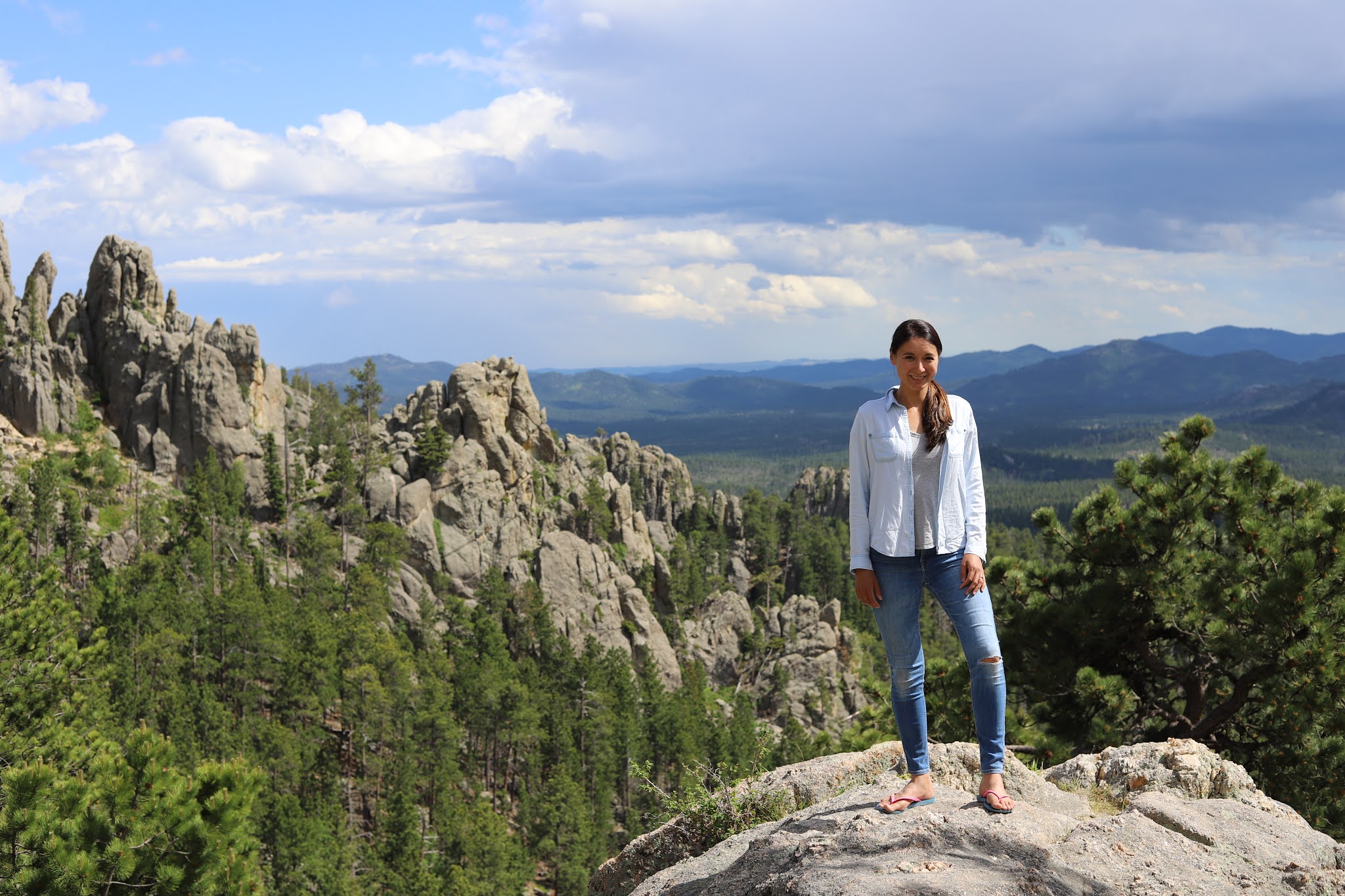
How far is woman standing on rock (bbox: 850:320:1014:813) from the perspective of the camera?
232 inches

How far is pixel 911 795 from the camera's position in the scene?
5.98m

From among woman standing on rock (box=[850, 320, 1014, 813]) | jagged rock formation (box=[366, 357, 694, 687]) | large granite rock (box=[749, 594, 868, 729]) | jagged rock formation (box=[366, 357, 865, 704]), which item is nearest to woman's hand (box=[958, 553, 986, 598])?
woman standing on rock (box=[850, 320, 1014, 813])

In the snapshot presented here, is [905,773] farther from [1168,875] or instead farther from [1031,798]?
[1168,875]

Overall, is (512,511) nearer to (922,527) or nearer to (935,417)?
(922,527)

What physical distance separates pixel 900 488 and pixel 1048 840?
2.53 m

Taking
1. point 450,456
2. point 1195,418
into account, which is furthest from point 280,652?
point 1195,418

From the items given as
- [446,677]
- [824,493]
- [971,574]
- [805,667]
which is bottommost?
[805,667]

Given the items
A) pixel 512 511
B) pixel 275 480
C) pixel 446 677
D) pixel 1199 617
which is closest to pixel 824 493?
pixel 512 511

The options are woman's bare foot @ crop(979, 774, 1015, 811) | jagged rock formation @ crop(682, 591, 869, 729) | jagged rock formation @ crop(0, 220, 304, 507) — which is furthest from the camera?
jagged rock formation @ crop(682, 591, 869, 729)

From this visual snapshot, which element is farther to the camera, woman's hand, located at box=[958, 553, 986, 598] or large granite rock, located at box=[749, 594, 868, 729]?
large granite rock, located at box=[749, 594, 868, 729]

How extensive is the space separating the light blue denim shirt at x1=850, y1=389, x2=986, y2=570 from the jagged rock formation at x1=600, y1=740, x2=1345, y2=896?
6.08 feet

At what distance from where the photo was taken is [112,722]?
36250mm

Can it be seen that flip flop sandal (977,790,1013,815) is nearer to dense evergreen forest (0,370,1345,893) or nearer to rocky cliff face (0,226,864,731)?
dense evergreen forest (0,370,1345,893)

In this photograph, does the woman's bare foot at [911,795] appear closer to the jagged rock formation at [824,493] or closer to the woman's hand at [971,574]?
the woman's hand at [971,574]
